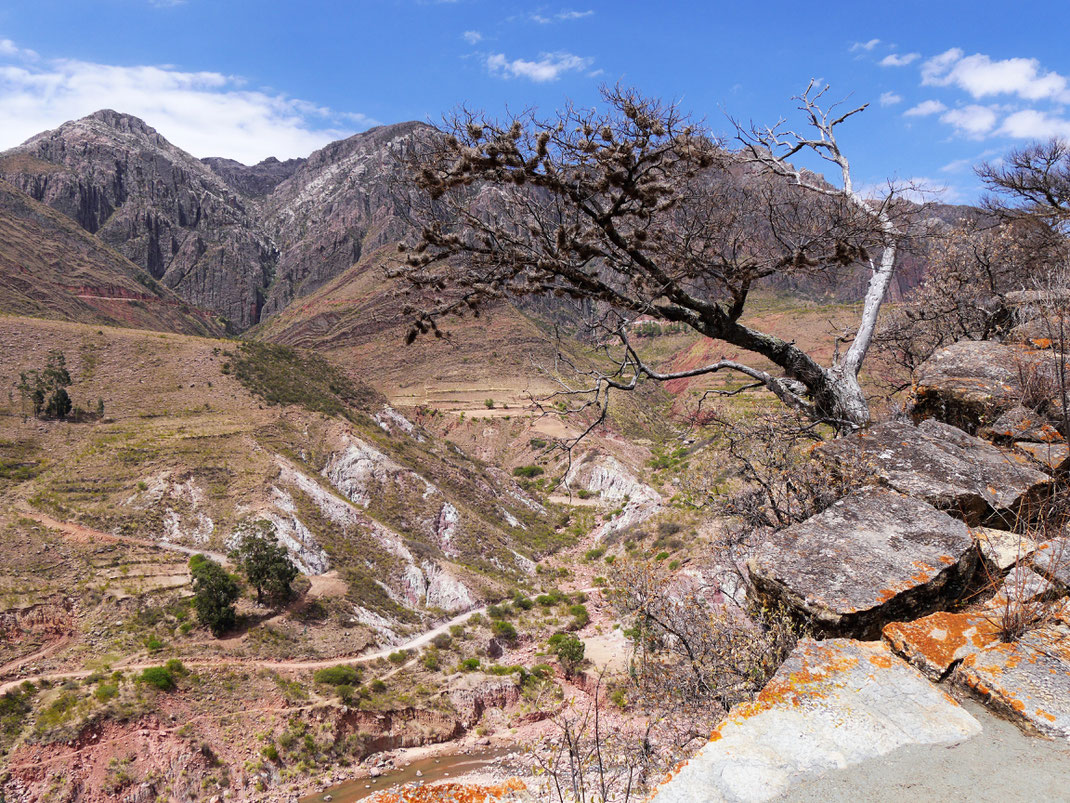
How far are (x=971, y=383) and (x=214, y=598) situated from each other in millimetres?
26101

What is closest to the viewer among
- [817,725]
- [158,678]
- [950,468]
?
[817,725]

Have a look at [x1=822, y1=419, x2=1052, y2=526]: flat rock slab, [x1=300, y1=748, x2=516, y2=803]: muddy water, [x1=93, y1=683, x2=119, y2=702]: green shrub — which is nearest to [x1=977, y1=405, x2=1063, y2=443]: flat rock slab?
[x1=822, y1=419, x2=1052, y2=526]: flat rock slab

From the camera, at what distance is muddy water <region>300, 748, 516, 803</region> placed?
19.2 meters

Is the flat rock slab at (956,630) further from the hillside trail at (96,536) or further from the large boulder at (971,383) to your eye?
the hillside trail at (96,536)

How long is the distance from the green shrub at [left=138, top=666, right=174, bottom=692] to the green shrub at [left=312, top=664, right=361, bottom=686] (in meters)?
5.02

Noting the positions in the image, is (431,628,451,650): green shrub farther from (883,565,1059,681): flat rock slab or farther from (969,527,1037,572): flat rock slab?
(883,565,1059,681): flat rock slab

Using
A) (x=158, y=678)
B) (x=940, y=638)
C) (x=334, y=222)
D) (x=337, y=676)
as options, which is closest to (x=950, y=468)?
(x=940, y=638)

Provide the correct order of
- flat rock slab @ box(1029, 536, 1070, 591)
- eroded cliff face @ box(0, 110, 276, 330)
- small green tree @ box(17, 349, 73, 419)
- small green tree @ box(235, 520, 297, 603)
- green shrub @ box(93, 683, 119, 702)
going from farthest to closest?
eroded cliff face @ box(0, 110, 276, 330) < small green tree @ box(17, 349, 73, 419) < small green tree @ box(235, 520, 297, 603) < green shrub @ box(93, 683, 119, 702) < flat rock slab @ box(1029, 536, 1070, 591)

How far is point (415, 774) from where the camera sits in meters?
20.3

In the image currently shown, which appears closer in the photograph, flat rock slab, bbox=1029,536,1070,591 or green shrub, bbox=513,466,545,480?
flat rock slab, bbox=1029,536,1070,591

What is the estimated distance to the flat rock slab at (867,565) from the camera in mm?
3217

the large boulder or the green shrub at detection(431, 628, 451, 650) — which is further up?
the large boulder

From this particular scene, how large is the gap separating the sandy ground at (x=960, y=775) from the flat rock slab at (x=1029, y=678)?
0.09m

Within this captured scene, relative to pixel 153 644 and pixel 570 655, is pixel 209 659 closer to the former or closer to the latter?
pixel 153 644
